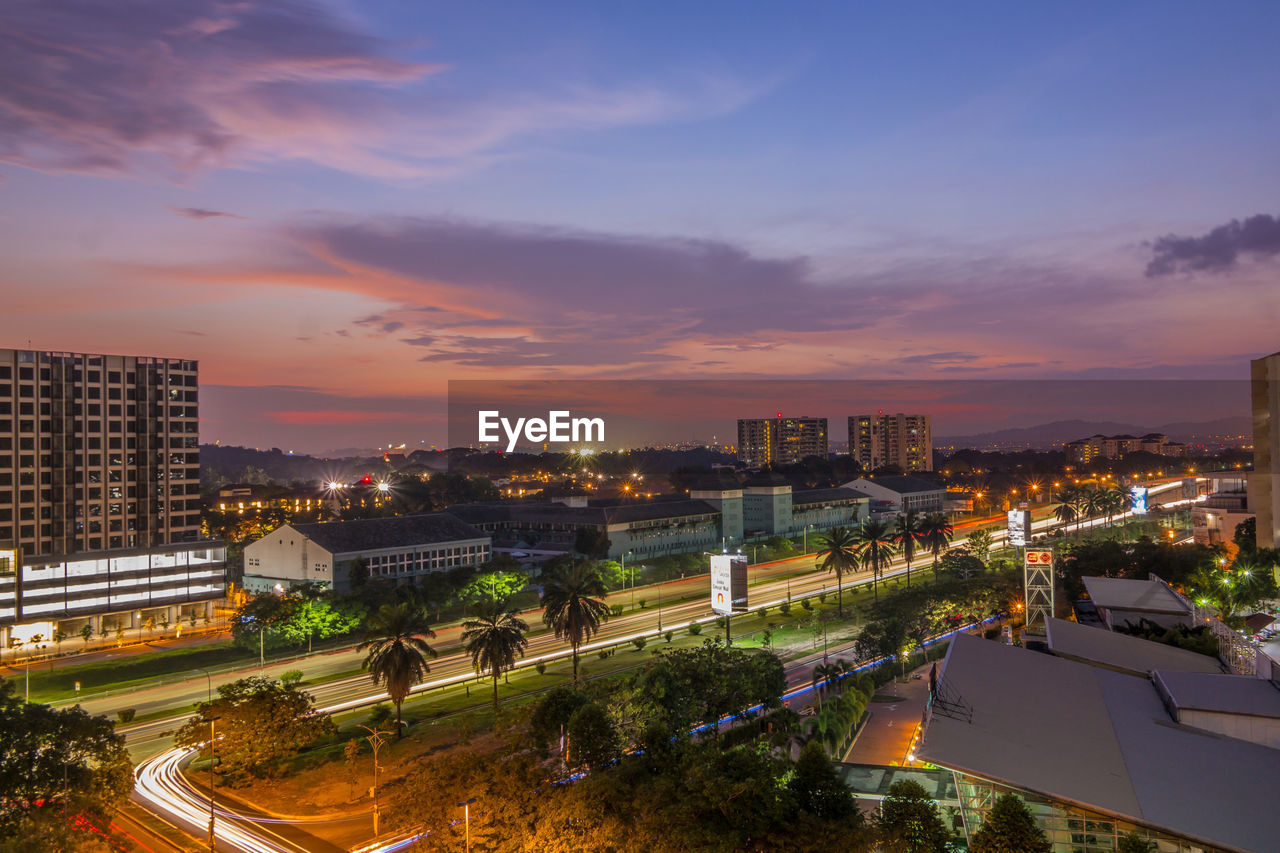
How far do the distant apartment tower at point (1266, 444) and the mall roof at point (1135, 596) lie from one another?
88.3 feet

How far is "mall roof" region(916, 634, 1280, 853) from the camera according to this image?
23453mm

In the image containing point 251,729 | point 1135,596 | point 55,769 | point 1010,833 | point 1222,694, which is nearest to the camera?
point 1010,833

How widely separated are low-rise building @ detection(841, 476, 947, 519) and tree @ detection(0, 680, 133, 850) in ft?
365

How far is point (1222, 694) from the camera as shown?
30984 millimetres

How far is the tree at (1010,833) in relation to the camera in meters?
23.0

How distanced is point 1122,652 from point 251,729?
41041mm

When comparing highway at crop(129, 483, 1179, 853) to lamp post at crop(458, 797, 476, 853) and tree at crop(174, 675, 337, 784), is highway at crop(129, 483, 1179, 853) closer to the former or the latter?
tree at crop(174, 675, 337, 784)

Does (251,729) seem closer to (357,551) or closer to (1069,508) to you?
(357,551)

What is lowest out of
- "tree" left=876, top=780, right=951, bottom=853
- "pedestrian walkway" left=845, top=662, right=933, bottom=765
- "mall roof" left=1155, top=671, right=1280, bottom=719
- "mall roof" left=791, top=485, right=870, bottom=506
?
"pedestrian walkway" left=845, top=662, right=933, bottom=765

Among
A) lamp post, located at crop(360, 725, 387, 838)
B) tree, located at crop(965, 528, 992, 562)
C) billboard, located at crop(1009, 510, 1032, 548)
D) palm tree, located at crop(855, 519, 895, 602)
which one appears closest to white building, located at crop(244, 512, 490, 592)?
lamp post, located at crop(360, 725, 387, 838)

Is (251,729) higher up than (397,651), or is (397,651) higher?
(397,651)

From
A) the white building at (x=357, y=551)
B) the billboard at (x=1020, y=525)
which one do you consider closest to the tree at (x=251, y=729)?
the white building at (x=357, y=551)

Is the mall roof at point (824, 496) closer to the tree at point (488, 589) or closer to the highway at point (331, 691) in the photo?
the highway at point (331, 691)

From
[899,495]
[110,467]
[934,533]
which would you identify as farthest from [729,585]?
[899,495]
